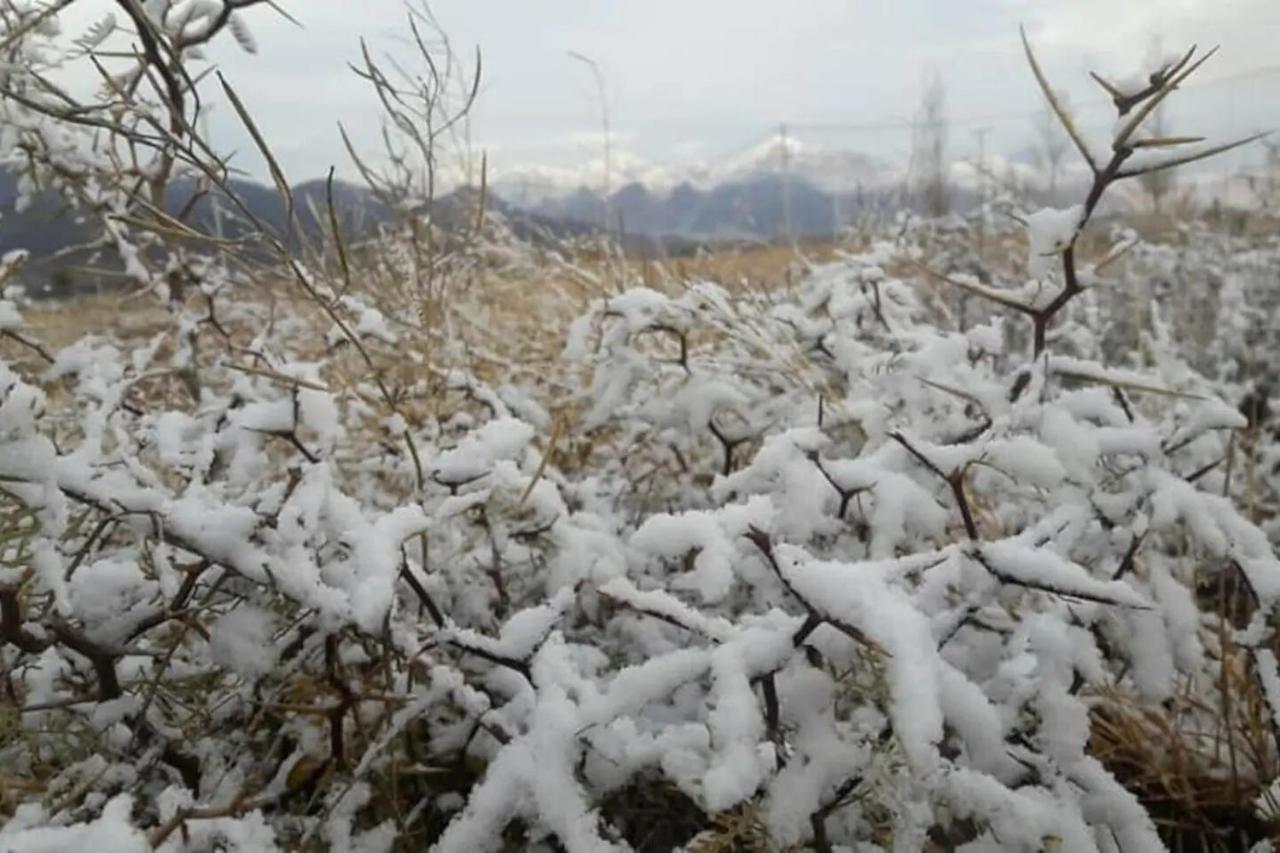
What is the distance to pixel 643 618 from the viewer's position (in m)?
1.13

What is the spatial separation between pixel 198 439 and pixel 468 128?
4.60 feet

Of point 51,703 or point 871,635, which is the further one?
point 51,703

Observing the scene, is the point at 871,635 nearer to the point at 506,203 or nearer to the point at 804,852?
the point at 804,852

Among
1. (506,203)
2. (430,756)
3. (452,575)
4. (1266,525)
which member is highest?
(506,203)

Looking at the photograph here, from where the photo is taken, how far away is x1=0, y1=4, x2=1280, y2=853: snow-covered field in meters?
0.77

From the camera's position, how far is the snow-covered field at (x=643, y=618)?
77 cm

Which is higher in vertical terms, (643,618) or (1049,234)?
(1049,234)

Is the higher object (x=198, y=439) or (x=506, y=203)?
Result: (x=506, y=203)

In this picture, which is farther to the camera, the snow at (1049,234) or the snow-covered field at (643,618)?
the snow at (1049,234)

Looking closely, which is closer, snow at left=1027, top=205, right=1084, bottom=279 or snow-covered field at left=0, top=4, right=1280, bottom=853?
snow-covered field at left=0, top=4, right=1280, bottom=853

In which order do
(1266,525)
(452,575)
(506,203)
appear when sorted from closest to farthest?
(452,575), (1266,525), (506,203)

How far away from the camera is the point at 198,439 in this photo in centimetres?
120

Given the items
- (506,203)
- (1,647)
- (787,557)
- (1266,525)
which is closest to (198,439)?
(1,647)

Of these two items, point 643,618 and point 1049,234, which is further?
point 643,618
